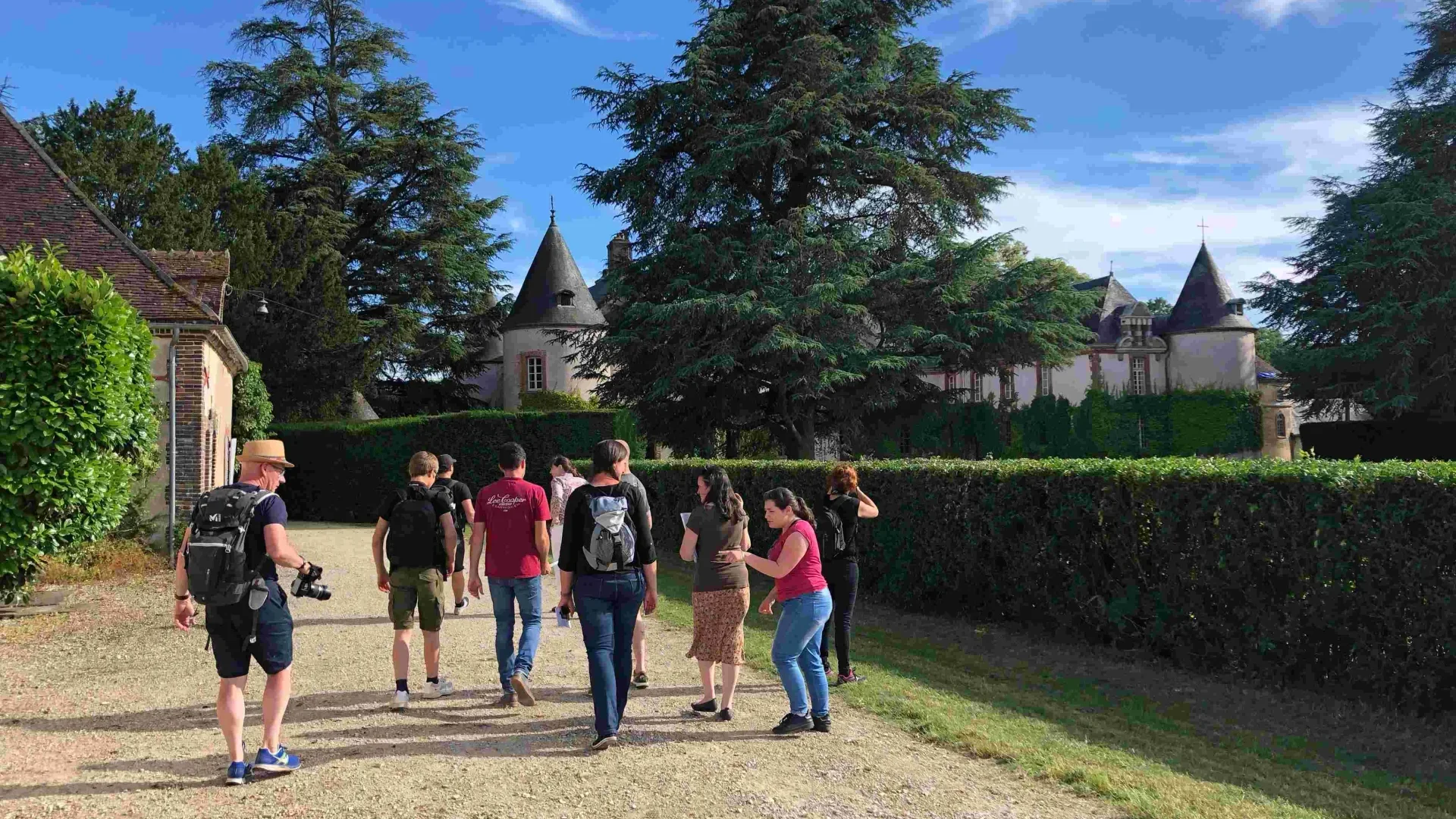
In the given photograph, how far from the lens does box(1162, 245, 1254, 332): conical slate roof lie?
4853cm

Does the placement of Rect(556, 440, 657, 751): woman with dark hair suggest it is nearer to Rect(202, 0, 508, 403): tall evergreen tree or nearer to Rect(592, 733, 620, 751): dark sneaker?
Rect(592, 733, 620, 751): dark sneaker

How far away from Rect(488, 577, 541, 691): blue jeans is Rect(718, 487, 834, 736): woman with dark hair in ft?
4.65

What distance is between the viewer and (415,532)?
6730 millimetres

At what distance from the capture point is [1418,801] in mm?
5484

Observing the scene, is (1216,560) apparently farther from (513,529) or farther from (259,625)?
(259,625)

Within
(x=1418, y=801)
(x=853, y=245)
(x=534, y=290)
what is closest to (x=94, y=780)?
(x=1418, y=801)

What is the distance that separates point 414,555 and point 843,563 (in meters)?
3.02

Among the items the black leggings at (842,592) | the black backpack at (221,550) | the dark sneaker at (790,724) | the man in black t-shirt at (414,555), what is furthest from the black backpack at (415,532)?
the black leggings at (842,592)

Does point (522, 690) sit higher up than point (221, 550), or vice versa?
point (221, 550)

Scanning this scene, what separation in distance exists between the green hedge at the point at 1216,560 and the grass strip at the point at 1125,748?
982mm

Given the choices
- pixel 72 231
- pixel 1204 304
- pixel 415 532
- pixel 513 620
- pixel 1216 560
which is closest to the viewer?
pixel 415 532

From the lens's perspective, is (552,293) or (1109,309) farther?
(1109,309)

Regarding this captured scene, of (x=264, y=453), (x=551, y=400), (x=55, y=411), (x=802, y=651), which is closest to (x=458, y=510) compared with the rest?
(x=264, y=453)

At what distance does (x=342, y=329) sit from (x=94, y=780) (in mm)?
29751
